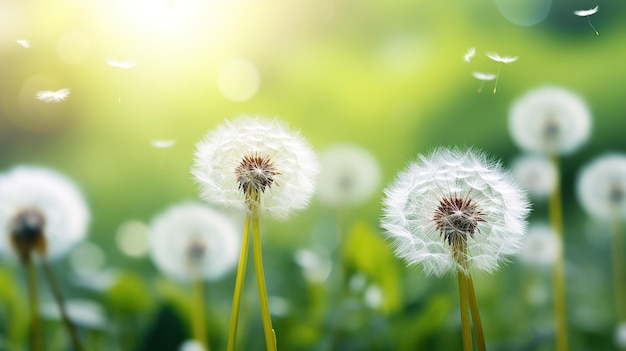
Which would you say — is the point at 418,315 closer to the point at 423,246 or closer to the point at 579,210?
the point at 579,210

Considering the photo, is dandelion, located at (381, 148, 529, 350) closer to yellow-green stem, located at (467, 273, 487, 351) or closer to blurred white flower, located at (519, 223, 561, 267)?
yellow-green stem, located at (467, 273, 487, 351)

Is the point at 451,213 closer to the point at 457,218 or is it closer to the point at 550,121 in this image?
the point at 457,218

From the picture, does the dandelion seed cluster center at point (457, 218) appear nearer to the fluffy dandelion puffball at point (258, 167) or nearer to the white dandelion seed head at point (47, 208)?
the fluffy dandelion puffball at point (258, 167)

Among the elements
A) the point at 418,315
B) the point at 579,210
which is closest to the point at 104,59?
the point at 418,315

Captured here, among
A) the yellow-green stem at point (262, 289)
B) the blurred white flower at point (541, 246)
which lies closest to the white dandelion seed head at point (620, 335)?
the blurred white flower at point (541, 246)

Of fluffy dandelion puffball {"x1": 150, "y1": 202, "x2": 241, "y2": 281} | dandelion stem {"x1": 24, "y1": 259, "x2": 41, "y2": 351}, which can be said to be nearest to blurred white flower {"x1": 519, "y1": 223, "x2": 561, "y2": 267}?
fluffy dandelion puffball {"x1": 150, "y1": 202, "x2": 241, "y2": 281}

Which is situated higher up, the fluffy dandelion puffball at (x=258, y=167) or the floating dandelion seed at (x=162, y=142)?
the floating dandelion seed at (x=162, y=142)

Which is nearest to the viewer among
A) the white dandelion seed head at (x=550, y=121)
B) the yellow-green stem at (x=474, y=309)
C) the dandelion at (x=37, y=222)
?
the yellow-green stem at (x=474, y=309)
